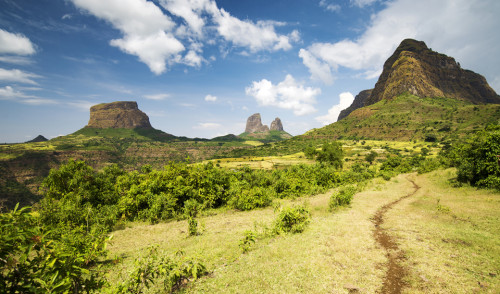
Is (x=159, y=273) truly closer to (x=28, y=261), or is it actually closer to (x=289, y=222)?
(x=28, y=261)

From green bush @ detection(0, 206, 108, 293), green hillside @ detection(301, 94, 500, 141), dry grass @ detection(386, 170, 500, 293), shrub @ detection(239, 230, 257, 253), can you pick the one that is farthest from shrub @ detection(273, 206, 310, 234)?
green hillside @ detection(301, 94, 500, 141)

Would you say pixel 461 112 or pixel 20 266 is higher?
pixel 461 112

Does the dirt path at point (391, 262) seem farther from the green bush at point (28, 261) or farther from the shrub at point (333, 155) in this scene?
the shrub at point (333, 155)

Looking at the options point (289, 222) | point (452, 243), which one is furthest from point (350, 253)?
point (452, 243)

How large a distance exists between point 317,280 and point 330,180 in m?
29.8

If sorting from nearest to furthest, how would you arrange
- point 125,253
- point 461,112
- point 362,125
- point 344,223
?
point 125,253 → point 344,223 → point 461,112 → point 362,125

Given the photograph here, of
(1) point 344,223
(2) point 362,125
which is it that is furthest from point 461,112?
(1) point 344,223

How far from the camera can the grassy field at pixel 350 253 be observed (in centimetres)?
731

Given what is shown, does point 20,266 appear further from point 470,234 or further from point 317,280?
point 470,234

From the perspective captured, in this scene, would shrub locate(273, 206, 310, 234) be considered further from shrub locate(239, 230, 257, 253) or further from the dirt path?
the dirt path

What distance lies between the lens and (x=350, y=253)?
9648 millimetres

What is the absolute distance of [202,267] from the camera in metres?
7.94

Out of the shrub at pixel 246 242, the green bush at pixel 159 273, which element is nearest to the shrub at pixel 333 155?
the shrub at pixel 246 242

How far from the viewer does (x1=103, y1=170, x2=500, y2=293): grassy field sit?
731 cm
